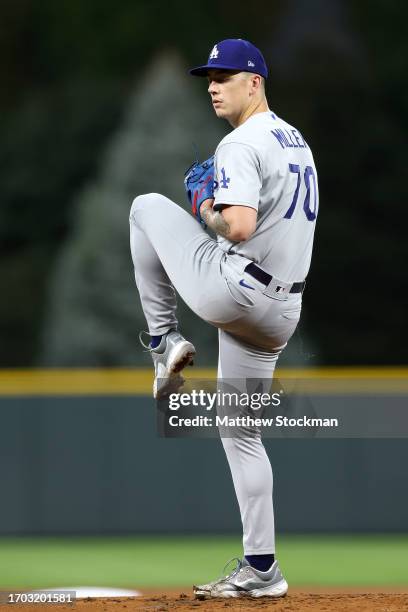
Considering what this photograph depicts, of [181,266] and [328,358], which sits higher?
[328,358]

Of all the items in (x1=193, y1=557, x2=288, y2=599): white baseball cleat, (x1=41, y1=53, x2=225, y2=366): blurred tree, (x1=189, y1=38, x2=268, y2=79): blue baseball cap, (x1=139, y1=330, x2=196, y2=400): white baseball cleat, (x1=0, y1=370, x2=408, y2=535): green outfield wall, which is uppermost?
(x1=41, y1=53, x2=225, y2=366): blurred tree

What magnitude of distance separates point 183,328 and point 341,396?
11.1 metres

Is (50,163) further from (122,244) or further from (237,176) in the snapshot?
(237,176)

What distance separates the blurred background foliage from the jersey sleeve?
1531cm

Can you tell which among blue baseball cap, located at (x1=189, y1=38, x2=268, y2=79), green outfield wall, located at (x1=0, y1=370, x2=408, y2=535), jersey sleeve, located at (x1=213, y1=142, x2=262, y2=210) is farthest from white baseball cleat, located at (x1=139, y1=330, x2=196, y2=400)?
green outfield wall, located at (x1=0, y1=370, x2=408, y2=535)

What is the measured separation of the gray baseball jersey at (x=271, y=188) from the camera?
13.9ft

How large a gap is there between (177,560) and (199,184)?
3.28m

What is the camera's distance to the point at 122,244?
20.3m

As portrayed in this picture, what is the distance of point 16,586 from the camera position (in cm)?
640

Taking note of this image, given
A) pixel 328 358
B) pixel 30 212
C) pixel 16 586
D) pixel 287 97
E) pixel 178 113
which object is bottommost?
pixel 16 586

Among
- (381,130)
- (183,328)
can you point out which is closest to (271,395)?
(183,328)

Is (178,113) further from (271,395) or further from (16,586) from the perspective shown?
(271,395)

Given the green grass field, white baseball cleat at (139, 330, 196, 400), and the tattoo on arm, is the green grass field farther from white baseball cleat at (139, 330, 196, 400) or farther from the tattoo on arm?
the tattoo on arm

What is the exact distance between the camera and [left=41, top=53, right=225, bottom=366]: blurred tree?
65.7 feet
